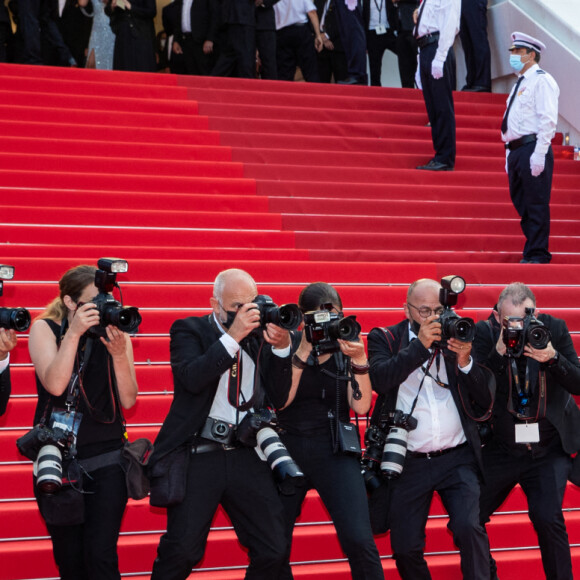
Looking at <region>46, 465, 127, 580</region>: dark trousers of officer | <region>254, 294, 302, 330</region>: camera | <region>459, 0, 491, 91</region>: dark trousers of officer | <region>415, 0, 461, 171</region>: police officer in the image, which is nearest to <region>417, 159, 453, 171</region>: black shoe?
<region>415, 0, 461, 171</region>: police officer

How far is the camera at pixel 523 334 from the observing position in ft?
12.7

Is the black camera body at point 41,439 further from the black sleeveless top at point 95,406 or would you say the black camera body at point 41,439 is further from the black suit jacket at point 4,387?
the black suit jacket at point 4,387

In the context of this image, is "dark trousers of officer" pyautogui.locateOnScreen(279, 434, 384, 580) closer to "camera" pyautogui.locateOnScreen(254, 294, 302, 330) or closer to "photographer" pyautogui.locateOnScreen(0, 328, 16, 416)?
"camera" pyautogui.locateOnScreen(254, 294, 302, 330)

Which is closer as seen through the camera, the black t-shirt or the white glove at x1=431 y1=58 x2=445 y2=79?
the black t-shirt

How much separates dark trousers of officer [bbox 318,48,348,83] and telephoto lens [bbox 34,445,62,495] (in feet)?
22.9

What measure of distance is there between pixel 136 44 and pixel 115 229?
3.53 meters

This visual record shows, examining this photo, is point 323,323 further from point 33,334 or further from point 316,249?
point 316,249

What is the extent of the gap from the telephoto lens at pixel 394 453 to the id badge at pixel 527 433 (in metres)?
0.51

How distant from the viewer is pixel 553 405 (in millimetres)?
4156

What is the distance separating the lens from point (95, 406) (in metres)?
3.59

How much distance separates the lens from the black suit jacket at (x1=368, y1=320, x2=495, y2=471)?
3.86 metres

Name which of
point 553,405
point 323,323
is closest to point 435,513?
point 553,405

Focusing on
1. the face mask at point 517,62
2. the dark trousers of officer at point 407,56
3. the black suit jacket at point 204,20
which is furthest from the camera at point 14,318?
the dark trousers of officer at point 407,56

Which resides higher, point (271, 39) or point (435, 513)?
point (271, 39)
